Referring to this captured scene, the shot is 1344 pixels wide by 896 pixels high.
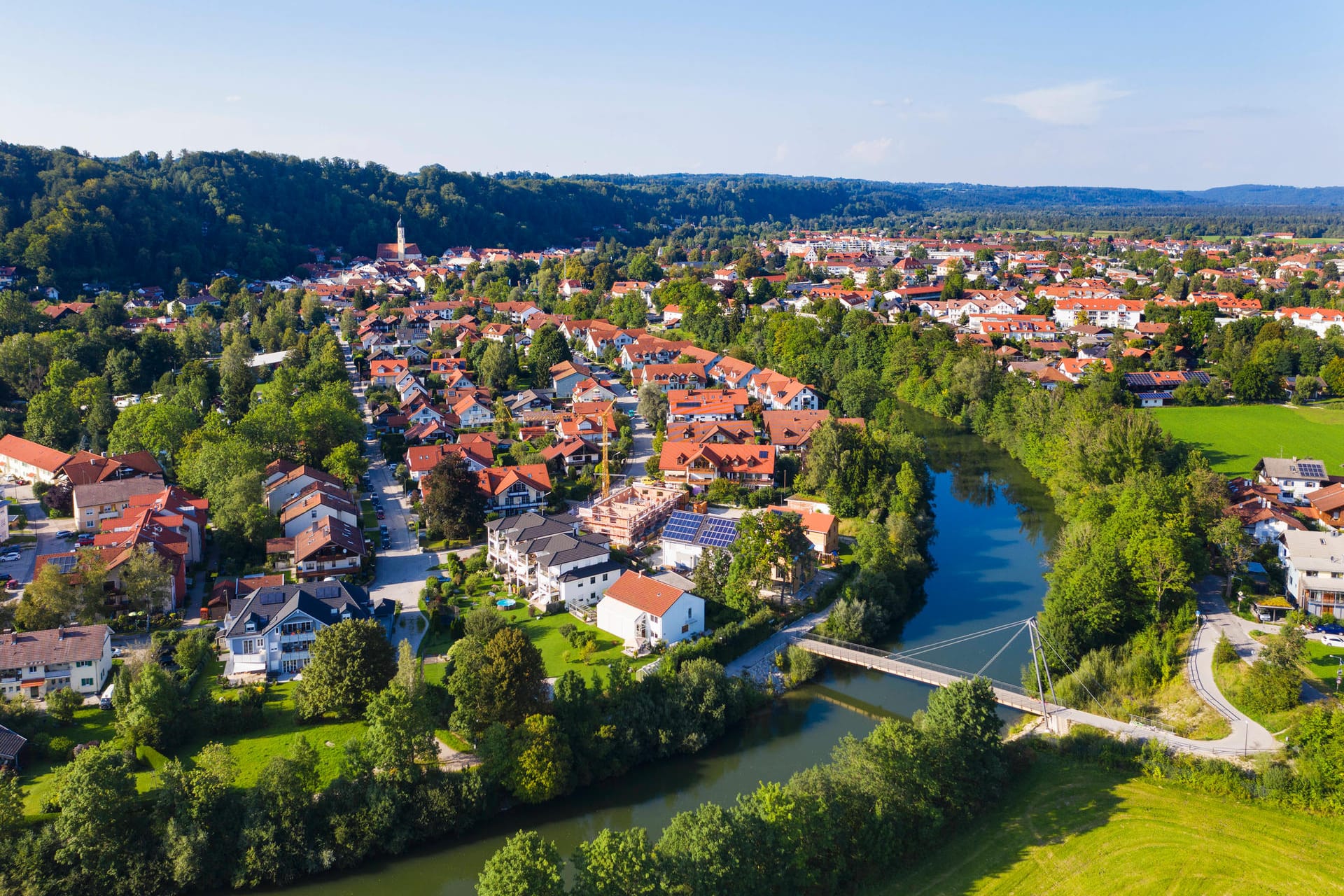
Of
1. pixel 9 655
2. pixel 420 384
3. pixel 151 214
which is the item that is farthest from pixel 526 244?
pixel 9 655

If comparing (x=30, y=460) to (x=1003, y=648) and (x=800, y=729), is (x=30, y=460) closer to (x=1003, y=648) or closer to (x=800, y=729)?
(x=800, y=729)

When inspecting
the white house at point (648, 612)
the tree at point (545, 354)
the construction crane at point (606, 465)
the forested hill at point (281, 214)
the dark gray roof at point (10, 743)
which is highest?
the forested hill at point (281, 214)

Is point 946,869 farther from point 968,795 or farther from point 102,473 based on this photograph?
point 102,473

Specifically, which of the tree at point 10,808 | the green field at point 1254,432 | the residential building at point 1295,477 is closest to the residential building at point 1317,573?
the residential building at point 1295,477

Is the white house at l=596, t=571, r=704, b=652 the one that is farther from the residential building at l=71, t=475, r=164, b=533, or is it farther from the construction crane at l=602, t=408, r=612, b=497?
the residential building at l=71, t=475, r=164, b=533

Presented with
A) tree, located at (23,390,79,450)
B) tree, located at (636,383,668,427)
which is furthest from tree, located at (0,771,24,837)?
tree, located at (636,383,668,427)

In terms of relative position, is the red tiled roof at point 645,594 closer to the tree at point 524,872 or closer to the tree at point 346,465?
the tree at point 524,872
